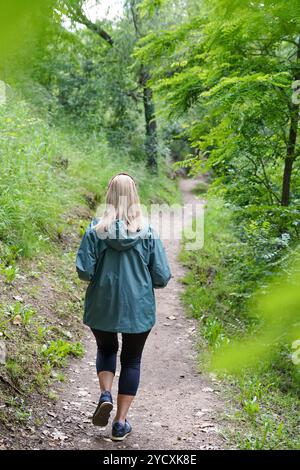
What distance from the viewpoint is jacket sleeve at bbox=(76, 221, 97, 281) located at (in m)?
3.88

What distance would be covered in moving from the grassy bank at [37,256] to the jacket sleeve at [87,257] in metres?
1.43

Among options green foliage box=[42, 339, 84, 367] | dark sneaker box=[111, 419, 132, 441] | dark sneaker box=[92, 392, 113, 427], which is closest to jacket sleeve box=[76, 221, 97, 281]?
dark sneaker box=[92, 392, 113, 427]

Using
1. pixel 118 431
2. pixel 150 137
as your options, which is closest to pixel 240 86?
pixel 118 431

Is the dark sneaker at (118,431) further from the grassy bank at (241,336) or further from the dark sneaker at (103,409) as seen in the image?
the grassy bank at (241,336)

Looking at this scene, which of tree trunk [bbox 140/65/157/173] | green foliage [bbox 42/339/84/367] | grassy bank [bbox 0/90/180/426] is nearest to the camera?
grassy bank [bbox 0/90/180/426]

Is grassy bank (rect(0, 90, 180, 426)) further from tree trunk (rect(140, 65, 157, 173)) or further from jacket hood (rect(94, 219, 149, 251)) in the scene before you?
tree trunk (rect(140, 65, 157, 173))

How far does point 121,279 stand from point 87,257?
32 cm

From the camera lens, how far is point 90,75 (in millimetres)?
18094

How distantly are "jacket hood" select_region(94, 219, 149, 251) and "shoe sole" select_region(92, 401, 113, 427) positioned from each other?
1.26 metres

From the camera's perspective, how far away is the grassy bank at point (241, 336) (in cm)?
448

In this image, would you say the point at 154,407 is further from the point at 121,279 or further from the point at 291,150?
the point at 291,150

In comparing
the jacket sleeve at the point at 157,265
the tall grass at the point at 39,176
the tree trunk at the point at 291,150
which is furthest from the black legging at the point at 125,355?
the tree trunk at the point at 291,150

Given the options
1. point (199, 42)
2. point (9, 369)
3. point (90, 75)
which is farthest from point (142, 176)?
point (9, 369)

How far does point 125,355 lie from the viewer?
161 inches
